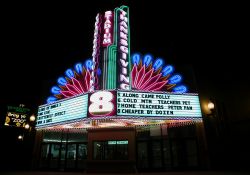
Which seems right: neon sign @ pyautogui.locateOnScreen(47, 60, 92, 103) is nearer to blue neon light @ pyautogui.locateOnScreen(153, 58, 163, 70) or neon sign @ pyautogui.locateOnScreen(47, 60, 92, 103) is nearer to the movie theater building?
the movie theater building

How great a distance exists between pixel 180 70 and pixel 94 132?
7.85 meters

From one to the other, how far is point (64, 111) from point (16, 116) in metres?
14.8

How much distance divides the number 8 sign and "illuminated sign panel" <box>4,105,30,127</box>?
16.2 metres

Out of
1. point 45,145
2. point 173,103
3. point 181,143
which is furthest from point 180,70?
point 45,145

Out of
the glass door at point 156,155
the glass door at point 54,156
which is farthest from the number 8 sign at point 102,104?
the glass door at point 54,156

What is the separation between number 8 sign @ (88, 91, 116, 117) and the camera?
12.4 meters

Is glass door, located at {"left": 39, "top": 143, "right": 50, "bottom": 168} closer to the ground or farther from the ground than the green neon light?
closer to the ground

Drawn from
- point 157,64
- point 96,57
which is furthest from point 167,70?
point 96,57

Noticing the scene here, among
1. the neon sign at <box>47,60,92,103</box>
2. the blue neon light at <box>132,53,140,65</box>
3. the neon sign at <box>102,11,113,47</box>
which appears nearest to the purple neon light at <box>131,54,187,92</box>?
the blue neon light at <box>132,53,140,65</box>

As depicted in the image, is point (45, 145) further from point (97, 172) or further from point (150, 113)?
point (150, 113)

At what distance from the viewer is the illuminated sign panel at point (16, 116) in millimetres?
25752

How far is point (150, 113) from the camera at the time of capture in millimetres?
12898

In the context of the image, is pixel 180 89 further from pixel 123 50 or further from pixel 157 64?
pixel 123 50

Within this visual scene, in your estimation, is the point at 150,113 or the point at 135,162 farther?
the point at 135,162
